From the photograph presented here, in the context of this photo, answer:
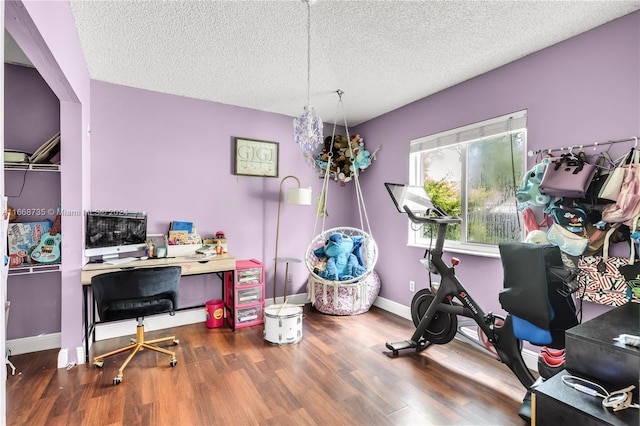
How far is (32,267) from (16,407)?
92 centimetres

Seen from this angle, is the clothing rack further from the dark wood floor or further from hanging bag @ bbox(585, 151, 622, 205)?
the dark wood floor

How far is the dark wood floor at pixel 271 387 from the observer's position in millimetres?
1843

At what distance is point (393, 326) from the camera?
3316 millimetres

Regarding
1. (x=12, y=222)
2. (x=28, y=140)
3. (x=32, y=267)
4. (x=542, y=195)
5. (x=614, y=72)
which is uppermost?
(x=614, y=72)

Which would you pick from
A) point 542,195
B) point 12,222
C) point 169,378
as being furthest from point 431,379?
point 12,222

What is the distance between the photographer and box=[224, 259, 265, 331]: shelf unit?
125 inches

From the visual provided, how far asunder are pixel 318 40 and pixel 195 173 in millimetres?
1947

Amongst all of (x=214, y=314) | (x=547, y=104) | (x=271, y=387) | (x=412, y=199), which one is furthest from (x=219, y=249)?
(x=547, y=104)

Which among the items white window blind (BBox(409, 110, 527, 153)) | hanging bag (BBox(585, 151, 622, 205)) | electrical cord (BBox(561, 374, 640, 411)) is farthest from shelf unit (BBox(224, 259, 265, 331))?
hanging bag (BBox(585, 151, 622, 205))

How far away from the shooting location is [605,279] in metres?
2.00

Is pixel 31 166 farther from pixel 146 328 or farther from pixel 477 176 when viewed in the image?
pixel 477 176

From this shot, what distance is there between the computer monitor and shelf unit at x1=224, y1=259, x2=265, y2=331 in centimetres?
94

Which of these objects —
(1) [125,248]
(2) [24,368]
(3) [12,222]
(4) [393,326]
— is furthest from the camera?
(4) [393,326]

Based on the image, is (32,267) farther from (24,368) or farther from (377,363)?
(377,363)
